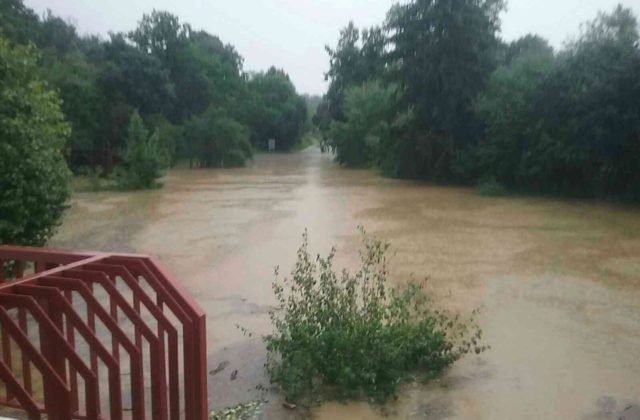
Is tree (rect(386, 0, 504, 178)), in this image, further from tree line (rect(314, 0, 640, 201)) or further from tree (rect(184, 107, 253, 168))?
tree (rect(184, 107, 253, 168))

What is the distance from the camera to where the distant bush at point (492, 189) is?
76.1 feet

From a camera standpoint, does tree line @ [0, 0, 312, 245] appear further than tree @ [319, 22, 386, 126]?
No

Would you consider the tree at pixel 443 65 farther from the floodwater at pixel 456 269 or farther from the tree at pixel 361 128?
the tree at pixel 361 128

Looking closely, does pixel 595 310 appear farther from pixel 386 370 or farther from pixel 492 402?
pixel 386 370

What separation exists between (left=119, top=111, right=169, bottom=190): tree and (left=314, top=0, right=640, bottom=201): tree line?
10435 mm

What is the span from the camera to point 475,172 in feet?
85.3

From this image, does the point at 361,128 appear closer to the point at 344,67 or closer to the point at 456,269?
the point at 344,67

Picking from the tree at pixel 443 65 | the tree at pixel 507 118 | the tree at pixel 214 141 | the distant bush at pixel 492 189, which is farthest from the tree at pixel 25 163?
the tree at pixel 214 141

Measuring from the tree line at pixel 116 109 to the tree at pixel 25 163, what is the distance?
0.02 m

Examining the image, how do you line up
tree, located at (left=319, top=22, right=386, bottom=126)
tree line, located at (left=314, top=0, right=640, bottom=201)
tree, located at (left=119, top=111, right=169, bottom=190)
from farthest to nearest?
tree, located at (left=319, top=22, right=386, bottom=126) < tree, located at (left=119, top=111, right=169, bottom=190) < tree line, located at (left=314, top=0, right=640, bottom=201)

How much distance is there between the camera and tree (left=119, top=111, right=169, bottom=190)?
26000 millimetres

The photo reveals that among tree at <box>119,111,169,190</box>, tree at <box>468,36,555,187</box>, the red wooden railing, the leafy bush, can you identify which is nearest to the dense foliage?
tree at <box>119,111,169,190</box>

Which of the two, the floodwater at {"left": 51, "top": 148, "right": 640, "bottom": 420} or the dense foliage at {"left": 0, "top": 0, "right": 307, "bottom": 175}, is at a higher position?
the dense foliage at {"left": 0, "top": 0, "right": 307, "bottom": 175}

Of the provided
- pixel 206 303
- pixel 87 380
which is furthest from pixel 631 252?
pixel 87 380
